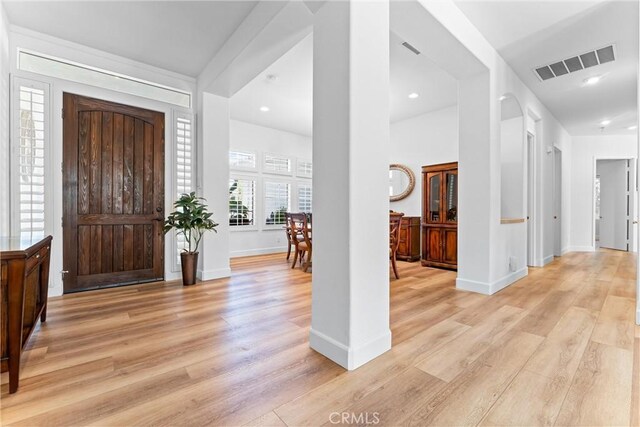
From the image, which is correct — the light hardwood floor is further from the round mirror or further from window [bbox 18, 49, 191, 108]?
the round mirror

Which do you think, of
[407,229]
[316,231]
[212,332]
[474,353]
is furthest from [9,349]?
[407,229]

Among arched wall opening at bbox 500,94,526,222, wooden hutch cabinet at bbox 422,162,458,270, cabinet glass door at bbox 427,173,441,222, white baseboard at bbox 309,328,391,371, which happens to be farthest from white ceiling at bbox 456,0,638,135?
white baseboard at bbox 309,328,391,371

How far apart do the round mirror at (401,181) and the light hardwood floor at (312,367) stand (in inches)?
123

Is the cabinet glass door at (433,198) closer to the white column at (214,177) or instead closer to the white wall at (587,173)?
the white column at (214,177)

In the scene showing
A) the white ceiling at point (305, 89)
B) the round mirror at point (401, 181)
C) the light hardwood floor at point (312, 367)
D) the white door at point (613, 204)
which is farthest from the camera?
the white door at point (613, 204)

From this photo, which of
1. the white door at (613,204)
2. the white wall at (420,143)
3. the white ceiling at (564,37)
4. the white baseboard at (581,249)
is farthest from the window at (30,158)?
the white door at (613,204)

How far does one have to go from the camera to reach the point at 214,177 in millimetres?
3854

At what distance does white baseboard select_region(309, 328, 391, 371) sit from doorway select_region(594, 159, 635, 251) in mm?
7739

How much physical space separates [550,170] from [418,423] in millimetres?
5892

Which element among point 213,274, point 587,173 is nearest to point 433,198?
point 213,274

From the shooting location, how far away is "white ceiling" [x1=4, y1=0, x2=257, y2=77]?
8.42 feet

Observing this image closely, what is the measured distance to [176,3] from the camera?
253 cm

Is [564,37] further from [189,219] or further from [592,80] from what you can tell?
[189,219]

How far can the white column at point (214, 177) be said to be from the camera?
3768 mm
